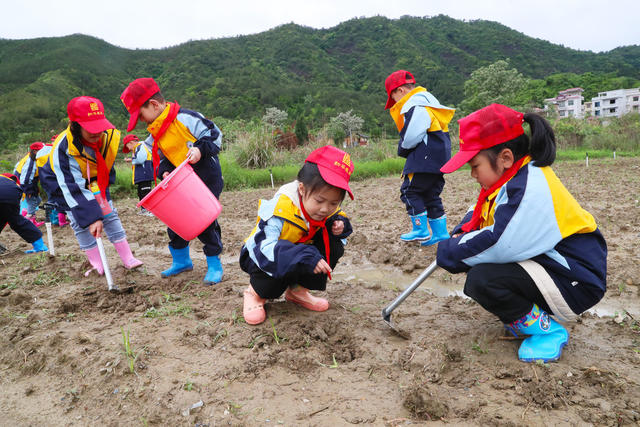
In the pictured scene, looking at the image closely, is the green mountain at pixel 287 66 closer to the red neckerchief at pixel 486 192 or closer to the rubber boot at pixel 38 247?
the rubber boot at pixel 38 247

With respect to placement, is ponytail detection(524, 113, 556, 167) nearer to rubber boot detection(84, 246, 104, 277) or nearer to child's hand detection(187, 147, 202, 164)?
child's hand detection(187, 147, 202, 164)

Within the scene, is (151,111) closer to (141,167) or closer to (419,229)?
(419,229)

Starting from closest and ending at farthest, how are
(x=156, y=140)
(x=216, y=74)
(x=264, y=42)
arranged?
(x=156, y=140), (x=216, y=74), (x=264, y=42)

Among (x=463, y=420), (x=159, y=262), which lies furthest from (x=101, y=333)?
(x=463, y=420)

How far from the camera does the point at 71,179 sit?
3176mm

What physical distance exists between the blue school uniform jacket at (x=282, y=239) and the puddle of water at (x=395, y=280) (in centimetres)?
102

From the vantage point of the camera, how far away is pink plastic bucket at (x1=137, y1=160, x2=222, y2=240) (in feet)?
8.57

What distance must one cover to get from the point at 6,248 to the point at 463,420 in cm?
596

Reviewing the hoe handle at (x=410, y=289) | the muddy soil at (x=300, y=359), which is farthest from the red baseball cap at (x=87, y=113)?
the hoe handle at (x=410, y=289)

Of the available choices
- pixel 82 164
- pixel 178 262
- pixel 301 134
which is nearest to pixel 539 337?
pixel 178 262

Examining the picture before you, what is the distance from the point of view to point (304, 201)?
226 centimetres

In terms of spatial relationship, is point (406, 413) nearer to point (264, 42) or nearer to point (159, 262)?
point (159, 262)

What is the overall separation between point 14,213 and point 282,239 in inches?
165

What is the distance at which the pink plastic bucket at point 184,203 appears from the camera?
8.57 ft
